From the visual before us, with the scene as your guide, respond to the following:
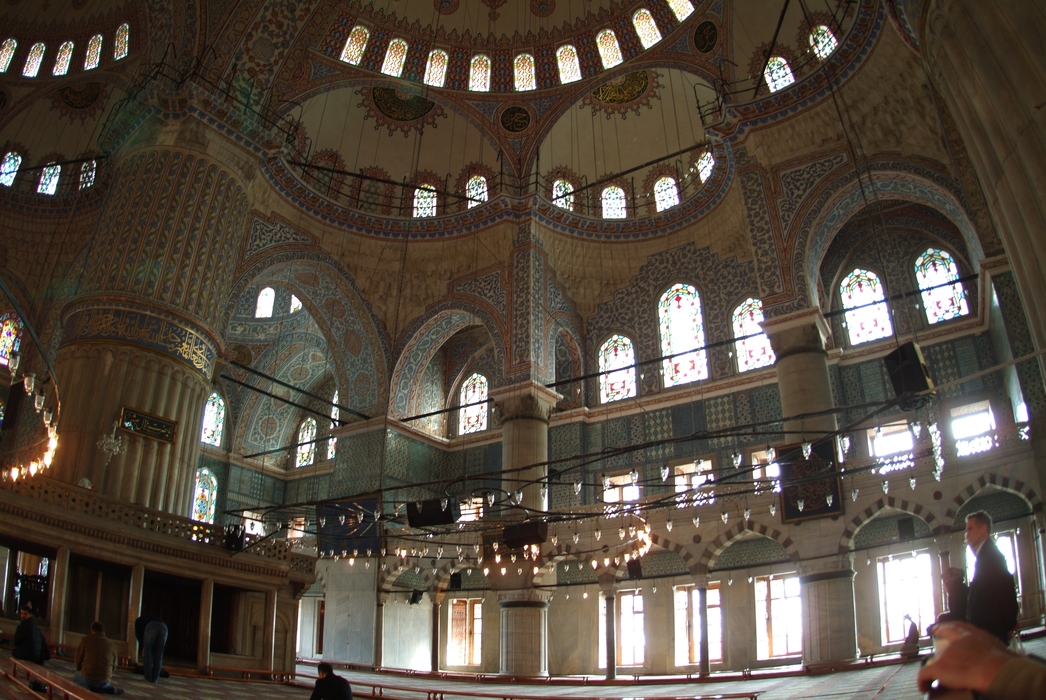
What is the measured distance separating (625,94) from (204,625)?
1262 centimetres

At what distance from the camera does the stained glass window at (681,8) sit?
50.7ft

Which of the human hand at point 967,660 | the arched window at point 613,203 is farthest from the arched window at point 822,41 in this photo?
the human hand at point 967,660

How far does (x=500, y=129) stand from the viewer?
56.4ft

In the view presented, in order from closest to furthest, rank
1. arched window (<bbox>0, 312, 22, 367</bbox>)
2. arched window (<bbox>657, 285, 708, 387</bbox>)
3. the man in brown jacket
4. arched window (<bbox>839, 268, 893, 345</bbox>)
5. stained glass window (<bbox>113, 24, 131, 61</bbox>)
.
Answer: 1. the man in brown jacket
2. arched window (<bbox>839, 268, 893, 345</bbox>)
3. stained glass window (<bbox>113, 24, 131, 61</bbox>)
4. arched window (<bbox>0, 312, 22, 367</bbox>)
5. arched window (<bbox>657, 285, 708, 387</bbox>)

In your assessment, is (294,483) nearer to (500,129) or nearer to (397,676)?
(397,676)

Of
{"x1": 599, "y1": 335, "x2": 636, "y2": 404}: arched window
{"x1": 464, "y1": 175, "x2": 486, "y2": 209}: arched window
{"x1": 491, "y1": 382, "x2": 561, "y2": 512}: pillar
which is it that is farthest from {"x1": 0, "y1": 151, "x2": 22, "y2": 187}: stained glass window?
{"x1": 599, "y1": 335, "x2": 636, "y2": 404}: arched window

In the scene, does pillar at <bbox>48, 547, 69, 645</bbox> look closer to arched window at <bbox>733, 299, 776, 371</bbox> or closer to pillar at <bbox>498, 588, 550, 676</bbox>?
pillar at <bbox>498, 588, 550, 676</bbox>

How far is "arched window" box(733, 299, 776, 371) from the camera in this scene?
1579 centimetres

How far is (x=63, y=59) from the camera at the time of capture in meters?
16.7

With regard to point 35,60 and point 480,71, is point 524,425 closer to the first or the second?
point 480,71

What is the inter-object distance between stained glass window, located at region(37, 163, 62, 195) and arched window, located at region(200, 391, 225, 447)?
19.1 ft

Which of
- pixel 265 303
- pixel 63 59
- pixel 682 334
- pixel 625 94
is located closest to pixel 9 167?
pixel 63 59

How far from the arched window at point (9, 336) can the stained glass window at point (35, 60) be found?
4990 mm

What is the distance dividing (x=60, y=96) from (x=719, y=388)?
14585 mm
